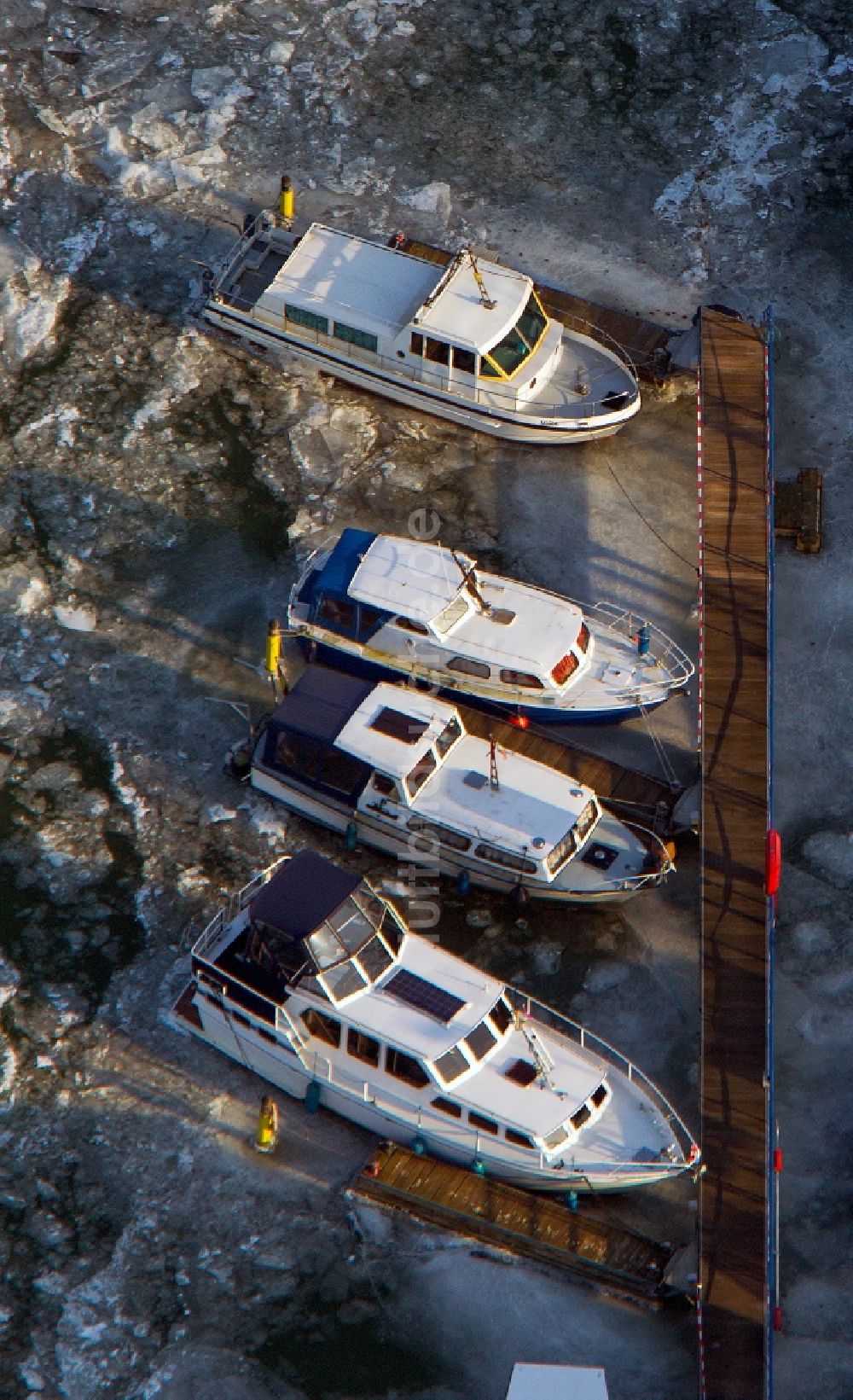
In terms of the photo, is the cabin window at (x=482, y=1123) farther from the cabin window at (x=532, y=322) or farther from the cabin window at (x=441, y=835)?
the cabin window at (x=532, y=322)

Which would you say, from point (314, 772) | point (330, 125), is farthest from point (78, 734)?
point (330, 125)

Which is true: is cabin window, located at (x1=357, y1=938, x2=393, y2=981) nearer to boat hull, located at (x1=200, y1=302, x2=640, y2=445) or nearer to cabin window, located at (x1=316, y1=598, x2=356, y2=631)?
cabin window, located at (x1=316, y1=598, x2=356, y2=631)

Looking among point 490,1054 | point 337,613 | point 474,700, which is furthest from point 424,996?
point 337,613

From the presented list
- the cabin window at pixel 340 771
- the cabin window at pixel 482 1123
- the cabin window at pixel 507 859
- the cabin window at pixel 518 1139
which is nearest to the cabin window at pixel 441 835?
the cabin window at pixel 507 859

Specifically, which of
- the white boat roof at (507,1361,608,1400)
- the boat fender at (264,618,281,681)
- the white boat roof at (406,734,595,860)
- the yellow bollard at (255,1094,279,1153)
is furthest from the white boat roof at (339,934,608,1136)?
the boat fender at (264,618,281,681)

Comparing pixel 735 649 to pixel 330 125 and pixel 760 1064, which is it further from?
pixel 330 125

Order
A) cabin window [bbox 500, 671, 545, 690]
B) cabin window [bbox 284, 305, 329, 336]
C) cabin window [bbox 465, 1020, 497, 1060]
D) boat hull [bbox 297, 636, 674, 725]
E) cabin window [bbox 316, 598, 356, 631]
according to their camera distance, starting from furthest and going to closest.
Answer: cabin window [bbox 284, 305, 329, 336]
cabin window [bbox 316, 598, 356, 631]
boat hull [bbox 297, 636, 674, 725]
cabin window [bbox 500, 671, 545, 690]
cabin window [bbox 465, 1020, 497, 1060]
